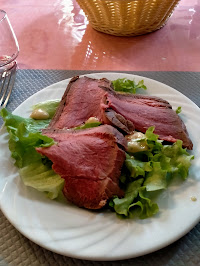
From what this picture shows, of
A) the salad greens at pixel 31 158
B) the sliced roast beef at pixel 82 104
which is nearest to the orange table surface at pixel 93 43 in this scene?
the sliced roast beef at pixel 82 104

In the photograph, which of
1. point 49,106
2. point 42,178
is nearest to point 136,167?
point 42,178

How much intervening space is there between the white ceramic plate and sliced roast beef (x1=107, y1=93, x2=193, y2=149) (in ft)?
0.60

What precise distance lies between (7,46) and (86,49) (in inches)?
23.7

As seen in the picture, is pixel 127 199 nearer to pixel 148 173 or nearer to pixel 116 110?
pixel 148 173

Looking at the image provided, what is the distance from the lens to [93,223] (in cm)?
114

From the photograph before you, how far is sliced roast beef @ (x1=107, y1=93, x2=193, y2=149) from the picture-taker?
147 centimetres

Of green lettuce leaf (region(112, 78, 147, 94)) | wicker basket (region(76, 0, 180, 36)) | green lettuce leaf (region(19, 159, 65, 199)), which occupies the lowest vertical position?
green lettuce leaf (region(19, 159, 65, 199))

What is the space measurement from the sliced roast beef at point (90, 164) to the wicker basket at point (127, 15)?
119cm

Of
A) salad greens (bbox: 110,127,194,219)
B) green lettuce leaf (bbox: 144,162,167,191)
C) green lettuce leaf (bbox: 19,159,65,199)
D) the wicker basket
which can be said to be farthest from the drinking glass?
green lettuce leaf (bbox: 144,162,167,191)

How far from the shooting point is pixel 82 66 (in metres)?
2.27

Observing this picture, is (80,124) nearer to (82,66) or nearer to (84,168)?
(84,168)

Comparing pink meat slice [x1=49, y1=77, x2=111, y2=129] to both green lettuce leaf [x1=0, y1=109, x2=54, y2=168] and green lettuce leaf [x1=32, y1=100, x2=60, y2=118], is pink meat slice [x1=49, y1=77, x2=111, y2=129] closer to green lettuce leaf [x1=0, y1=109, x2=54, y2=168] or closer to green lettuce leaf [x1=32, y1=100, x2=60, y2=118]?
green lettuce leaf [x1=32, y1=100, x2=60, y2=118]

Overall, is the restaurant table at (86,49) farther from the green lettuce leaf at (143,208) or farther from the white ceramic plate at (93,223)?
the green lettuce leaf at (143,208)

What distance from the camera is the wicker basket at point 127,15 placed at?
2.18m
